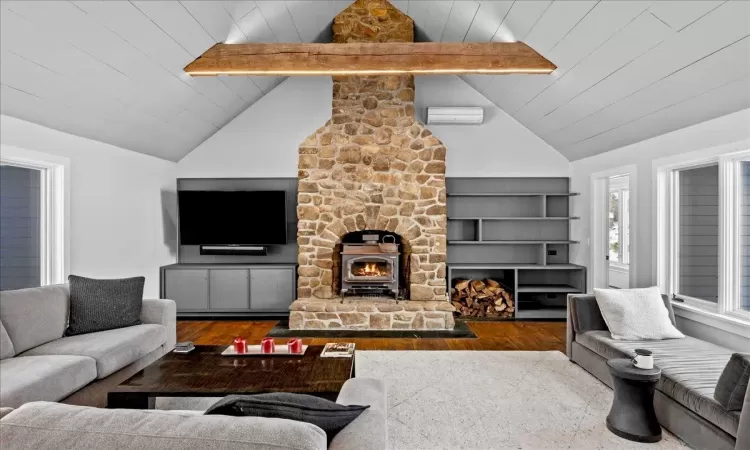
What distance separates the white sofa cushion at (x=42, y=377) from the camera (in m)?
2.33

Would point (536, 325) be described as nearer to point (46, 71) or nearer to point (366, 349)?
point (366, 349)

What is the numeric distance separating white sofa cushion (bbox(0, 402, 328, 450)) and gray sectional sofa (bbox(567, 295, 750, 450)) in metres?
2.22

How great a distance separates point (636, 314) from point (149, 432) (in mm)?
3642

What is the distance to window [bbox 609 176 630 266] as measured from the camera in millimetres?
7195

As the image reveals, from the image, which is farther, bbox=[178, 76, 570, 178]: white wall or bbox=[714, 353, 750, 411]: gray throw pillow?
bbox=[178, 76, 570, 178]: white wall

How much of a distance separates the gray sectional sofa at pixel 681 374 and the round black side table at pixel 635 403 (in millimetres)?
125

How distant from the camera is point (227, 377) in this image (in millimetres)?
2564

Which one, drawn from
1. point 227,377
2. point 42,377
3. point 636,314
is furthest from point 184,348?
point 636,314

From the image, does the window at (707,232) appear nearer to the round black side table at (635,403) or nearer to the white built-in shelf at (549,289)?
the round black side table at (635,403)

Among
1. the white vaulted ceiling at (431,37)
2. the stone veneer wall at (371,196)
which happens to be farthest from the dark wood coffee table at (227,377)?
the stone veneer wall at (371,196)

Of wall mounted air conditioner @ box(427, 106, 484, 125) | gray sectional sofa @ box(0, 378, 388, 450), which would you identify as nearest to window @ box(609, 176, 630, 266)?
wall mounted air conditioner @ box(427, 106, 484, 125)

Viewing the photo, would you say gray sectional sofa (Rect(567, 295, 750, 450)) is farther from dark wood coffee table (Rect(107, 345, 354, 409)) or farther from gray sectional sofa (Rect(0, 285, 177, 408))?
gray sectional sofa (Rect(0, 285, 177, 408))

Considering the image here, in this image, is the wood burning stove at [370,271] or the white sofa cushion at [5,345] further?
the wood burning stove at [370,271]

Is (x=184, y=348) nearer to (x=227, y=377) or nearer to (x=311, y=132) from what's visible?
(x=227, y=377)
